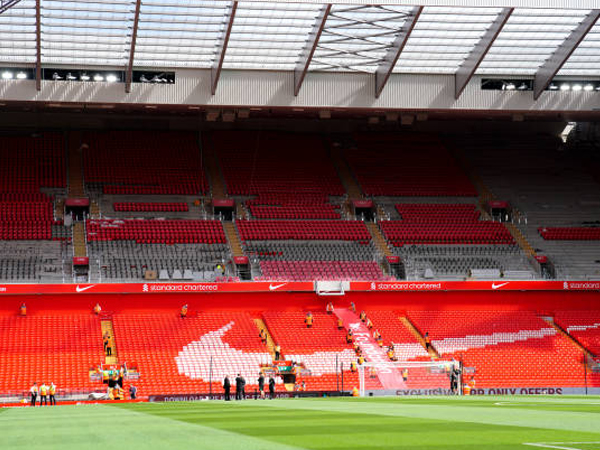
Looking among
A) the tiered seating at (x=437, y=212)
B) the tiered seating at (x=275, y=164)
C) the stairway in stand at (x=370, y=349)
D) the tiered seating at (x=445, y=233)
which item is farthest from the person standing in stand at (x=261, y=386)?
the tiered seating at (x=437, y=212)

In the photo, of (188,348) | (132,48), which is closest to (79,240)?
(188,348)

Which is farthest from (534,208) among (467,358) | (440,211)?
(467,358)

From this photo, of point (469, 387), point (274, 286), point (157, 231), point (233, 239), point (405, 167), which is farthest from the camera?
point (405, 167)

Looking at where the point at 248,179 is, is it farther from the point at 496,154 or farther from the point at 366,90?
the point at 496,154

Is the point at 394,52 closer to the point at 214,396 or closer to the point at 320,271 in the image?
the point at 320,271

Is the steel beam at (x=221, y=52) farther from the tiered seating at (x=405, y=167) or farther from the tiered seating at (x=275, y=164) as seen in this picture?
the tiered seating at (x=405, y=167)

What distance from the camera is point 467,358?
43.1 m

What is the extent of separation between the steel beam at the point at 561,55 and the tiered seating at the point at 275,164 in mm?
15438

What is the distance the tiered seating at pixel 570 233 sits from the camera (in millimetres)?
53562

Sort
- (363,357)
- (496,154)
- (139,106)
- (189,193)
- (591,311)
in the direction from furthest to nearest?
(496,154)
(189,193)
(591,311)
(139,106)
(363,357)

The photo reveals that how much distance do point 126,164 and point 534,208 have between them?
27.5 m

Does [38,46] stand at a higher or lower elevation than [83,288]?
higher

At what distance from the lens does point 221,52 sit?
1612 inches

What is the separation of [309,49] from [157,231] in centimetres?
1442
